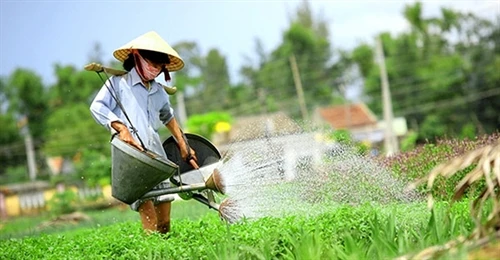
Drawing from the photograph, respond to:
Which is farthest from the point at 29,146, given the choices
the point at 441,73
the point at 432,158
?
the point at 432,158

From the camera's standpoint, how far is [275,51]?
5731 centimetres

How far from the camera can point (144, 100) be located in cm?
753

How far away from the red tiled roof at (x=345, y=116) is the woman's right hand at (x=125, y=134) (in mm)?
52621

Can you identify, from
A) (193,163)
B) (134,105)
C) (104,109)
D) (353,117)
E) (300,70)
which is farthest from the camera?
(353,117)

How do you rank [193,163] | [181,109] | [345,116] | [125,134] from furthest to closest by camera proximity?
[345,116] → [181,109] → [193,163] → [125,134]

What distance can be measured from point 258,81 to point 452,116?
12.2 meters

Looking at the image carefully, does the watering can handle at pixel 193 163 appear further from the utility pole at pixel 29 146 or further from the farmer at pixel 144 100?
the utility pole at pixel 29 146

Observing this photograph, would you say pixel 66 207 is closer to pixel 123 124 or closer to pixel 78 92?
pixel 123 124

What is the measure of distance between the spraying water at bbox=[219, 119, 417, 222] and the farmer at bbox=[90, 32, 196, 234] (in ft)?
1.94

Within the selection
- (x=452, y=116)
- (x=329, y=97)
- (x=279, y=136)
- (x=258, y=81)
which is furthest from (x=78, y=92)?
(x=279, y=136)

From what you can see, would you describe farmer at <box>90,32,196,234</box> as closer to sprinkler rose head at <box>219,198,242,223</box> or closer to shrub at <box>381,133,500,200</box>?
sprinkler rose head at <box>219,198,242,223</box>

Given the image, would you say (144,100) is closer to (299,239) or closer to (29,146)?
(299,239)

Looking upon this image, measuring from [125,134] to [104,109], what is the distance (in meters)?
0.32

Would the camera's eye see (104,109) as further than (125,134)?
Yes
